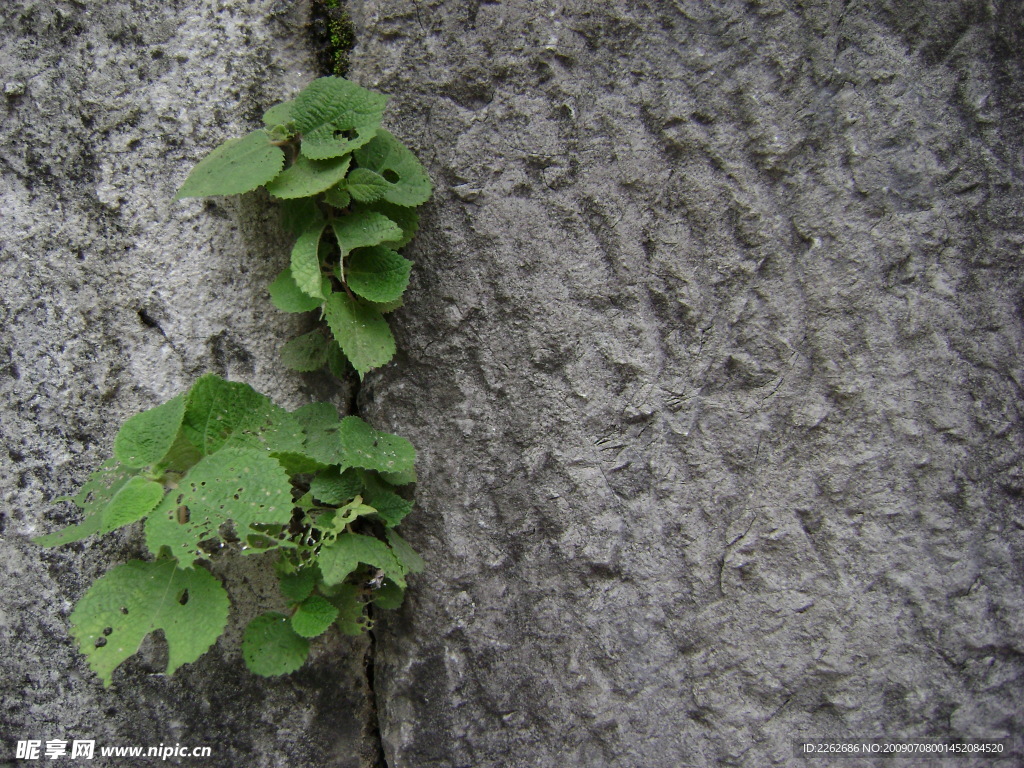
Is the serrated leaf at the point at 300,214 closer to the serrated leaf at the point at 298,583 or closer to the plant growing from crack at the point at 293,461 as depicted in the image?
the plant growing from crack at the point at 293,461

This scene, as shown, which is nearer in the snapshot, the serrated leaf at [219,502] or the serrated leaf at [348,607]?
the serrated leaf at [219,502]

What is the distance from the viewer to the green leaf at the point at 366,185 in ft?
3.35

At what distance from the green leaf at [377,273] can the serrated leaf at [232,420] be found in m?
0.22

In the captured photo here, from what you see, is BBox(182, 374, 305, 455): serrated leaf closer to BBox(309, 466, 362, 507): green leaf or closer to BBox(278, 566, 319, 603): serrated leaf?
BBox(309, 466, 362, 507): green leaf

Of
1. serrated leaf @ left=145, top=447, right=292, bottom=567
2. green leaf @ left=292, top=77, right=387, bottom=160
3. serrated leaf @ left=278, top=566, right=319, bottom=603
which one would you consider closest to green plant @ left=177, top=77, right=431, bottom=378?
green leaf @ left=292, top=77, right=387, bottom=160

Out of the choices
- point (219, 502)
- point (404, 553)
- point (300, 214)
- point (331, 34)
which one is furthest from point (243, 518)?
point (331, 34)

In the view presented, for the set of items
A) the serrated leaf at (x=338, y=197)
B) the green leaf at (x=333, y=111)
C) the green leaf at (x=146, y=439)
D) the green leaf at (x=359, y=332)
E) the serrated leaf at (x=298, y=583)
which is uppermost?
the green leaf at (x=333, y=111)

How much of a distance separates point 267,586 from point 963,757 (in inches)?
41.1

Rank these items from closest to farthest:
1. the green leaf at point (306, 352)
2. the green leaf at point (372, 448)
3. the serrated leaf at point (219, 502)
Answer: the serrated leaf at point (219, 502) → the green leaf at point (372, 448) → the green leaf at point (306, 352)

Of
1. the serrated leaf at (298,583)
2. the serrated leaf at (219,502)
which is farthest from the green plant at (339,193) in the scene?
the serrated leaf at (298,583)

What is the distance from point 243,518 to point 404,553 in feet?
0.85

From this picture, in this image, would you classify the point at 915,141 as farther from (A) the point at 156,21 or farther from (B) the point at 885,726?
(A) the point at 156,21

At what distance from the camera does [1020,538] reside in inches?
38.3

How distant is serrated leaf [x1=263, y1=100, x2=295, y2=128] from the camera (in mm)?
1043
